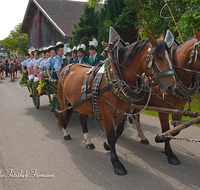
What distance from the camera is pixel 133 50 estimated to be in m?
3.04

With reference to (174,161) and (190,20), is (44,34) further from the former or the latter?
(174,161)

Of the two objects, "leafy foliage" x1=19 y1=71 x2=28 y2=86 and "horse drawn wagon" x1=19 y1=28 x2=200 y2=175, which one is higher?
"horse drawn wagon" x1=19 y1=28 x2=200 y2=175

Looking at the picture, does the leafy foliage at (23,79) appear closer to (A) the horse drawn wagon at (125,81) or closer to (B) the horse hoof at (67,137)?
(B) the horse hoof at (67,137)

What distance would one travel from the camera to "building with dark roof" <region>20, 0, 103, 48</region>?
60.1 feet

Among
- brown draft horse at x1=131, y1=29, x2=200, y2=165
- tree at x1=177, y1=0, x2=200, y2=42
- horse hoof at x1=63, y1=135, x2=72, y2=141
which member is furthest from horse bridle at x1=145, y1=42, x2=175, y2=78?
tree at x1=177, y1=0, x2=200, y2=42

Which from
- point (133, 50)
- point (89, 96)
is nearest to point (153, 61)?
point (133, 50)

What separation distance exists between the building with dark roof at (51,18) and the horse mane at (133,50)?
14.2m

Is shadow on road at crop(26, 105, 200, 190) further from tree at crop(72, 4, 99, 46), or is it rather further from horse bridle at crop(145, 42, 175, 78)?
tree at crop(72, 4, 99, 46)

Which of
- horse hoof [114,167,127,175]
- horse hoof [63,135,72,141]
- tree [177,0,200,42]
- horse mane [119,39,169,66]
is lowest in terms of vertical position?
horse hoof [63,135,72,141]

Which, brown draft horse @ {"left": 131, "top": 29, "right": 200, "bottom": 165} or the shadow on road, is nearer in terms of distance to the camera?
the shadow on road

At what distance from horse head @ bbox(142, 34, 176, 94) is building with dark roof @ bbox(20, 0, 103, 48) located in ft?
48.3

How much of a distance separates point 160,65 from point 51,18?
1765 cm

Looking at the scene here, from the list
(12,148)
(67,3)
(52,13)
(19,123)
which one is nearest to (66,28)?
(52,13)

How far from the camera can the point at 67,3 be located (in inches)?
901
